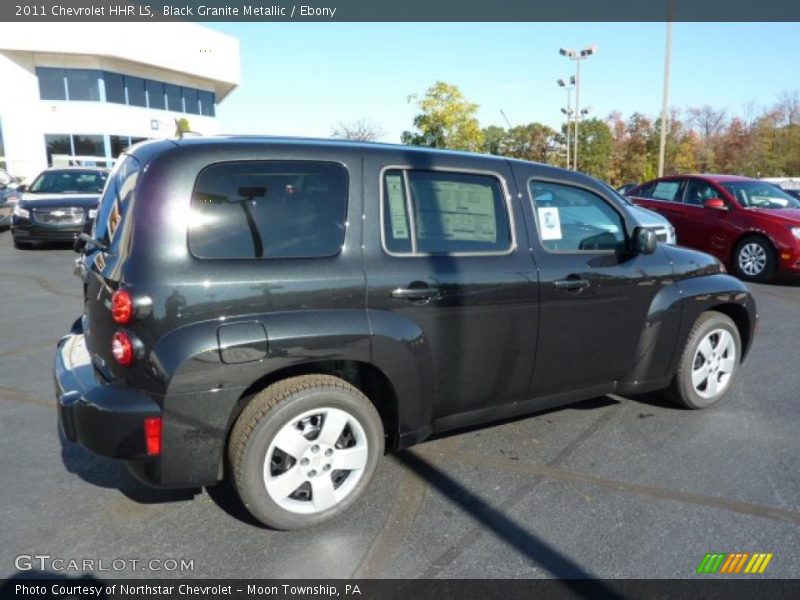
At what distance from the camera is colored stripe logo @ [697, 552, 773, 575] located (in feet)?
8.67

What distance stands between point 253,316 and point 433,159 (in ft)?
4.36

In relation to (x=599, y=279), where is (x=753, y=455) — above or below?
below

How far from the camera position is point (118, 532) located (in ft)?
9.53

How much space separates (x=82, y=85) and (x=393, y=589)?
40.1m

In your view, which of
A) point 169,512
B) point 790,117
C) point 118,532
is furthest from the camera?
point 790,117

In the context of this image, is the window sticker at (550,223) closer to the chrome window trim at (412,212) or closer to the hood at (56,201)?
the chrome window trim at (412,212)

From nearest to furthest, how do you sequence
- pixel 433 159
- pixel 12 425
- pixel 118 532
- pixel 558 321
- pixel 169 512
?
pixel 118 532 < pixel 169 512 < pixel 433 159 < pixel 558 321 < pixel 12 425

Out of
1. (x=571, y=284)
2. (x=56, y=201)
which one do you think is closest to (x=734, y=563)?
(x=571, y=284)

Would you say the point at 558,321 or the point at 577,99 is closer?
the point at 558,321

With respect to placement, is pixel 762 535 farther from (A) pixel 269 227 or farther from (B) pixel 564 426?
(A) pixel 269 227

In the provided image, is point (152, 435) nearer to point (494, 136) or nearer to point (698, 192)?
point (698, 192)

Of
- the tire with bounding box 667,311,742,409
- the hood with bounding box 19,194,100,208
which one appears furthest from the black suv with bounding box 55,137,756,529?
the hood with bounding box 19,194,100,208

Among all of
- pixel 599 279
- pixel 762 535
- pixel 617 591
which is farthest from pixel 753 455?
pixel 617 591

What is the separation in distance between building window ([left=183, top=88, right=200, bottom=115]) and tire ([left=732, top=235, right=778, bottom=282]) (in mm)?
39394
